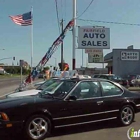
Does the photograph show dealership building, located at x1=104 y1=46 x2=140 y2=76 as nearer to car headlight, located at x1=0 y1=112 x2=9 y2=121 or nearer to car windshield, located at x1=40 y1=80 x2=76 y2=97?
car windshield, located at x1=40 y1=80 x2=76 y2=97

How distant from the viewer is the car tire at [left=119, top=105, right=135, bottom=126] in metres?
6.95

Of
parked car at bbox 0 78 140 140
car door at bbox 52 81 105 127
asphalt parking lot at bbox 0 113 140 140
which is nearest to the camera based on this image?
parked car at bbox 0 78 140 140

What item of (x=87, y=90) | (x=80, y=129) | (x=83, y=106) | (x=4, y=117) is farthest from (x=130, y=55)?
(x=4, y=117)

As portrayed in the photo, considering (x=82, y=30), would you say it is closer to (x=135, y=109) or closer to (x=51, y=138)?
(x=135, y=109)

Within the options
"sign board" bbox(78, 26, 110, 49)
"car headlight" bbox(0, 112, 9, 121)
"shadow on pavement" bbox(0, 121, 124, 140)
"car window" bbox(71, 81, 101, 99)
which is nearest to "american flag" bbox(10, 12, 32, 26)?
"sign board" bbox(78, 26, 110, 49)

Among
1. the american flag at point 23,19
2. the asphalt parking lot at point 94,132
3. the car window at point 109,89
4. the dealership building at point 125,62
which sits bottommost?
the asphalt parking lot at point 94,132

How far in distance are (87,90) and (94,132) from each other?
110 cm

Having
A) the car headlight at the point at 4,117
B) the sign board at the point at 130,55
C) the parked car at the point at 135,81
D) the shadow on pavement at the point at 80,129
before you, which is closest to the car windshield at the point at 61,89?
the shadow on pavement at the point at 80,129

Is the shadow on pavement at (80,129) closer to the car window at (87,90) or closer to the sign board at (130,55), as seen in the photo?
the car window at (87,90)

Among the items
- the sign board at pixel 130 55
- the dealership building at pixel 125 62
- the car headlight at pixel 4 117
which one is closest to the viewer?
the car headlight at pixel 4 117

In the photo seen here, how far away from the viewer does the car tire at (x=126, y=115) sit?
22.8ft

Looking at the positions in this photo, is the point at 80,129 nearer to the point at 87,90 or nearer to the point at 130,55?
the point at 87,90

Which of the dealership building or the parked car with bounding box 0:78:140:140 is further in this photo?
the dealership building

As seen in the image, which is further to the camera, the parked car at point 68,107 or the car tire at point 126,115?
the car tire at point 126,115
